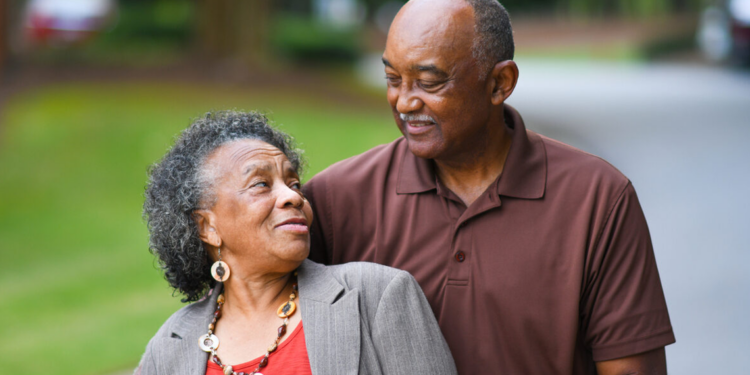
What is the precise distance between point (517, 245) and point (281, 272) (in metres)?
0.80

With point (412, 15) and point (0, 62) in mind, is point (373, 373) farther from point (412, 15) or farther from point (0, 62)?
point (0, 62)

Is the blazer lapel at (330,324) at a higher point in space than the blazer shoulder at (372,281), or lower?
lower

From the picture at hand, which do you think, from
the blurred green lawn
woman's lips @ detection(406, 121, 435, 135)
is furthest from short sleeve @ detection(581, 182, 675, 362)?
the blurred green lawn

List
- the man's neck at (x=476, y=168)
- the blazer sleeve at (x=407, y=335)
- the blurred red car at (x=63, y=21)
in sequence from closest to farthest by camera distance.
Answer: the blazer sleeve at (x=407, y=335) → the man's neck at (x=476, y=168) → the blurred red car at (x=63, y=21)

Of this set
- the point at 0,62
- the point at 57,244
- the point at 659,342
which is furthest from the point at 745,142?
the point at 0,62

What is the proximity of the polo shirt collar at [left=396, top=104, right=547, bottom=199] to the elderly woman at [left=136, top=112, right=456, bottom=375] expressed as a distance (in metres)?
0.39

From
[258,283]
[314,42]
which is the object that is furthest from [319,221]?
[314,42]

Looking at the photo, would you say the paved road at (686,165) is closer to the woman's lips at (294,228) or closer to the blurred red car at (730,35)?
the blurred red car at (730,35)

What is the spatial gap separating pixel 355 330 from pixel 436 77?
860 mm

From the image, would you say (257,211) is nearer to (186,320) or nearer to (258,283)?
(258,283)

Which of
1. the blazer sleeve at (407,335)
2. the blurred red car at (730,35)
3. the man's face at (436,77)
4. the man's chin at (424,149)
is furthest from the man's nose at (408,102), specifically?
the blurred red car at (730,35)

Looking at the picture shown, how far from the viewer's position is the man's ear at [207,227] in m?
2.90

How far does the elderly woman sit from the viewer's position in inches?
107

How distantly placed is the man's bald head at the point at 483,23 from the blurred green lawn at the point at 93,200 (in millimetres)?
1716
